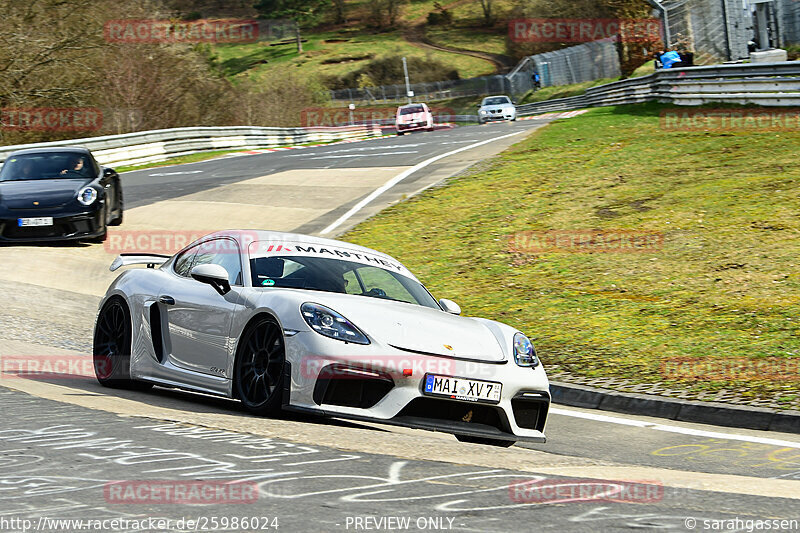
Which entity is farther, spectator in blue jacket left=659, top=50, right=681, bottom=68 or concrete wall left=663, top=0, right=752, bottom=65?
concrete wall left=663, top=0, right=752, bottom=65

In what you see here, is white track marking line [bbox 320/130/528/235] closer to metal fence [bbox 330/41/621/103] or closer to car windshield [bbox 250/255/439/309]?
car windshield [bbox 250/255/439/309]

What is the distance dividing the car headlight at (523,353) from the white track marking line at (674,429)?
1327 mm

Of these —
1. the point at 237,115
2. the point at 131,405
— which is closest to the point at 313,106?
the point at 237,115

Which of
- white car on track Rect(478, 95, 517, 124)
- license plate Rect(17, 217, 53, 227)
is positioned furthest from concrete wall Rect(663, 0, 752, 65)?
license plate Rect(17, 217, 53, 227)

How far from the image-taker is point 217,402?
7711 mm

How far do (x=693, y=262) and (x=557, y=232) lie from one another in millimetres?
3006

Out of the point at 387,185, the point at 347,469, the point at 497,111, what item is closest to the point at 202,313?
the point at 347,469

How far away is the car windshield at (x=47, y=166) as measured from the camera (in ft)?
53.8

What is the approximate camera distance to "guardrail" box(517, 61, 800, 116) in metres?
23.6

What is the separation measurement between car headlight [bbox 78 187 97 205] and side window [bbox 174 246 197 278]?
804cm

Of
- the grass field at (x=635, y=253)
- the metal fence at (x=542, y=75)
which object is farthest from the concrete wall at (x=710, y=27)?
the metal fence at (x=542, y=75)

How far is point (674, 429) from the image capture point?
7.91 metres

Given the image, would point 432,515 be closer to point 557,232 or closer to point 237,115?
point 557,232

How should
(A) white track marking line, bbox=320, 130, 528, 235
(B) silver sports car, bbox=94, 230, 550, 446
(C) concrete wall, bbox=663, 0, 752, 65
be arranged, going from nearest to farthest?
1. (B) silver sports car, bbox=94, 230, 550, 446
2. (A) white track marking line, bbox=320, 130, 528, 235
3. (C) concrete wall, bbox=663, 0, 752, 65
